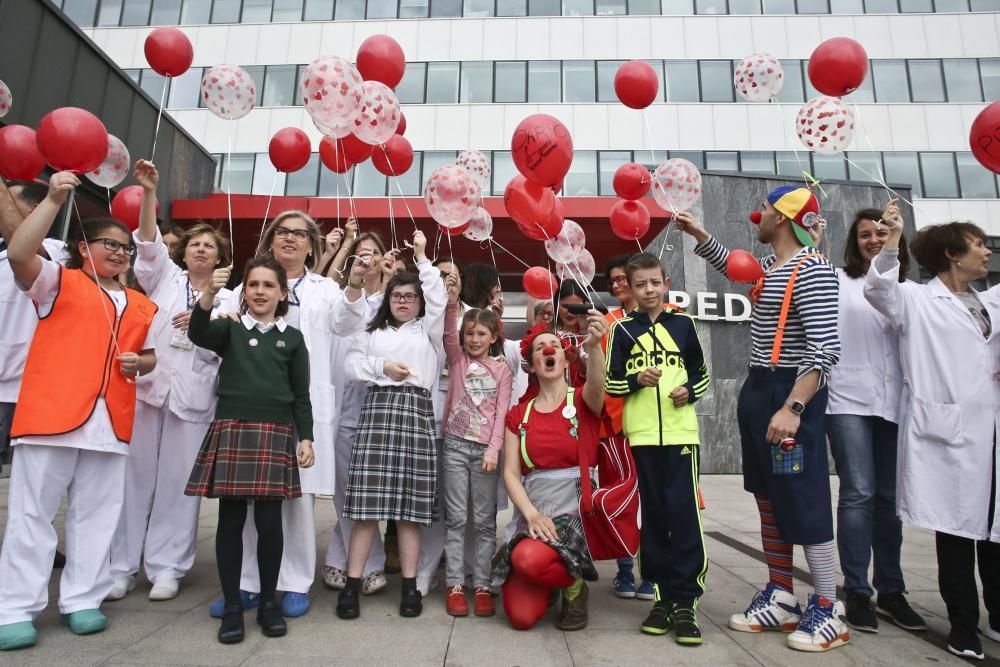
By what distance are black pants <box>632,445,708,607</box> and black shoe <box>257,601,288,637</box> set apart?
1632 mm

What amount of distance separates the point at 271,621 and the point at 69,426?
120 cm

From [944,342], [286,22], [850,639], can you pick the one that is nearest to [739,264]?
[944,342]

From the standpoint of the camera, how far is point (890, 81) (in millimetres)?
16797

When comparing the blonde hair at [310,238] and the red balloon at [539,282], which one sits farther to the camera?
the red balloon at [539,282]

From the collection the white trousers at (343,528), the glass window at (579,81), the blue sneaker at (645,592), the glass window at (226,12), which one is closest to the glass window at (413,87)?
the glass window at (579,81)

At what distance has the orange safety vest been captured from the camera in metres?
2.58

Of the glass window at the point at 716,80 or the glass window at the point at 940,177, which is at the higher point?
the glass window at the point at 716,80

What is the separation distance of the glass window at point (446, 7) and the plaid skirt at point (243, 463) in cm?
1734

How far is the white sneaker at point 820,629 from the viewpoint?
2.54 m

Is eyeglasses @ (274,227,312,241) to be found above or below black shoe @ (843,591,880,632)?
above

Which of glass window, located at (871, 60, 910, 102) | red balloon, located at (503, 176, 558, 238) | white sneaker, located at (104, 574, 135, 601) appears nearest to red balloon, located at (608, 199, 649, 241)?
red balloon, located at (503, 176, 558, 238)

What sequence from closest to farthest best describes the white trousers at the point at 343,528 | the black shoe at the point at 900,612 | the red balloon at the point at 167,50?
the black shoe at the point at 900,612 → the white trousers at the point at 343,528 → the red balloon at the point at 167,50

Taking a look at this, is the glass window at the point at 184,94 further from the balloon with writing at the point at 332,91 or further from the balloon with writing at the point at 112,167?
the balloon with writing at the point at 332,91

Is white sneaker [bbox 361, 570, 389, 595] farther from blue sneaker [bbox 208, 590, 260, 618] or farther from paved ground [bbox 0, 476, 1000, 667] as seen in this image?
blue sneaker [bbox 208, 590, 260, 618]
